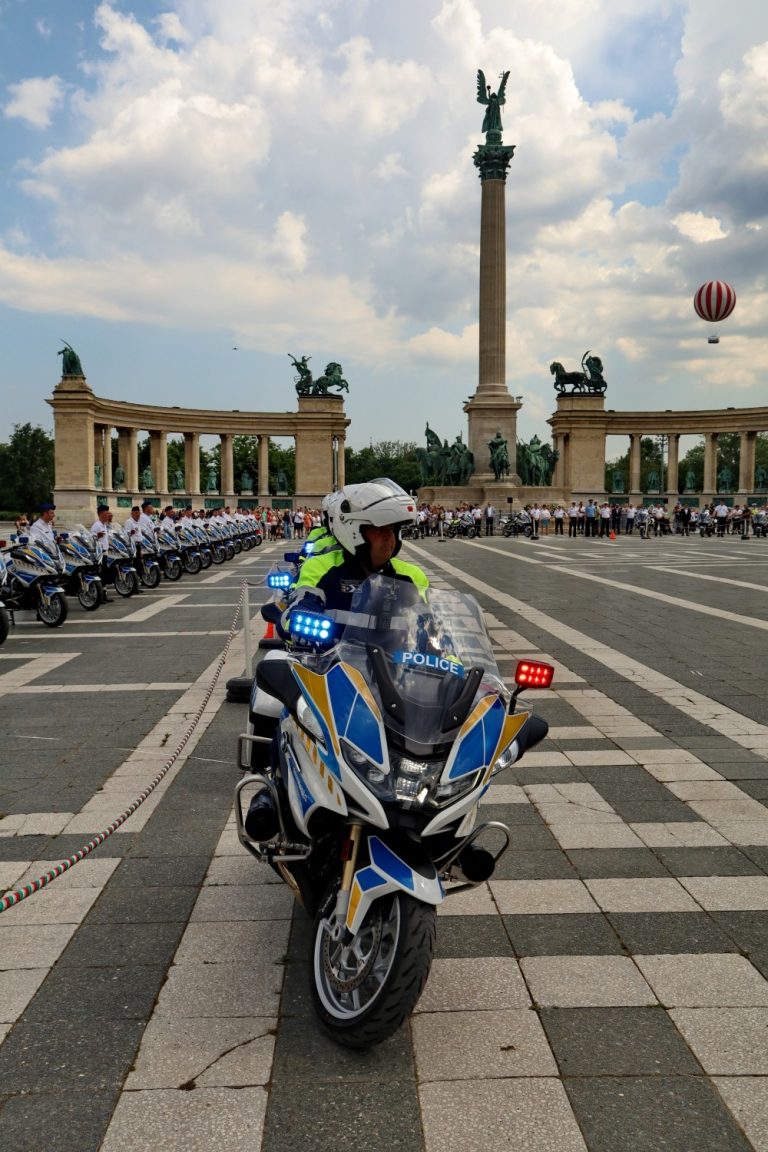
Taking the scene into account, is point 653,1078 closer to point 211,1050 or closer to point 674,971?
point 674,971

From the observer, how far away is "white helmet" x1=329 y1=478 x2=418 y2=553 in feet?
12.2

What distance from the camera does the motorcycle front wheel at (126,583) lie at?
17203 millimetres

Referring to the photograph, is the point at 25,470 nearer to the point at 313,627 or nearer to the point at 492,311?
the point at 492,311

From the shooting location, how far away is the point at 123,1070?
9.09 feet

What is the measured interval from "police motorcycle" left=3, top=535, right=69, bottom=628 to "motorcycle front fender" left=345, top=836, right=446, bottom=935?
11.2m

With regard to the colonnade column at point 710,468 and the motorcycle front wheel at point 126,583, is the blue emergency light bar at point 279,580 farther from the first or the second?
the colonnade column at point 710,468

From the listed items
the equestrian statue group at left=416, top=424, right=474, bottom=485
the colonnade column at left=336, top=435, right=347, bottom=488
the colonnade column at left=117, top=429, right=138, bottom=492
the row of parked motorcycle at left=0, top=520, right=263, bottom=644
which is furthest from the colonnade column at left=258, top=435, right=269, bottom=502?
the row of parked motorcycle at left=0, top=520, right=263, bottom=644

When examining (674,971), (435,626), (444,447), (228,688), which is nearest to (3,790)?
(228,688)

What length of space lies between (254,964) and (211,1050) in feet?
1.80

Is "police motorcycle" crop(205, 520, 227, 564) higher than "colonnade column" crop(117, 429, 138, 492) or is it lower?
lower

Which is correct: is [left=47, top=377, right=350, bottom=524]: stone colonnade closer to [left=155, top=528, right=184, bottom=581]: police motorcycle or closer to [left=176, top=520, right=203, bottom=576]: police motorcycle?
[left=176, top=520, right=203, bottom=576]: police motorcycle

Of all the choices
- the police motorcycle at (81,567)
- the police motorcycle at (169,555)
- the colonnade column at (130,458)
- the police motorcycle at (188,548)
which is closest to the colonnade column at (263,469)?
the colonnade column at (130,458)

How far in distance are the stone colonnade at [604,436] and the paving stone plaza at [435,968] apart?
65829mm

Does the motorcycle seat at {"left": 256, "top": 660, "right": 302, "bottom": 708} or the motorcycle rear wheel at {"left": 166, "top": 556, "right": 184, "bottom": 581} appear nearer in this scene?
the motorcycle seat at {"left": 256, "top": 660, "right": 302, "bottom": 708}
